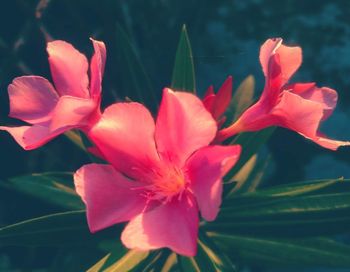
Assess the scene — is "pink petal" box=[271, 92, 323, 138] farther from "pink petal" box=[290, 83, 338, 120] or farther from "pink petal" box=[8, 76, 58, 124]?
"pink petal" box=[8, 76, 58, 124]

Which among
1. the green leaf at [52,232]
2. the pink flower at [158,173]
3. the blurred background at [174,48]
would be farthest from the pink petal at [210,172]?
the blurred background at [174,48]

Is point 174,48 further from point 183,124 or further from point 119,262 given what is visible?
point 183,124

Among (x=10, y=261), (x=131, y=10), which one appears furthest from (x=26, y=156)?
(x=131, y=10)

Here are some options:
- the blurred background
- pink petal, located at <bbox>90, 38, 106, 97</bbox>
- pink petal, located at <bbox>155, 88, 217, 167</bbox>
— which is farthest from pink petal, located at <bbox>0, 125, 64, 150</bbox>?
the blurred background

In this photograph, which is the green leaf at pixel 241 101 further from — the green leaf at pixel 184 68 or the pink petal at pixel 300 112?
the pink petal at pixel 300 112

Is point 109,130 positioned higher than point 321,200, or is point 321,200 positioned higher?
point 109,130

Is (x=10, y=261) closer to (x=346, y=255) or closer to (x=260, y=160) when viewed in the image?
(x=260, y=160)

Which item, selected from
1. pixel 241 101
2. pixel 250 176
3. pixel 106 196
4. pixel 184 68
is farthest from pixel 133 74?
pixel 106 196
